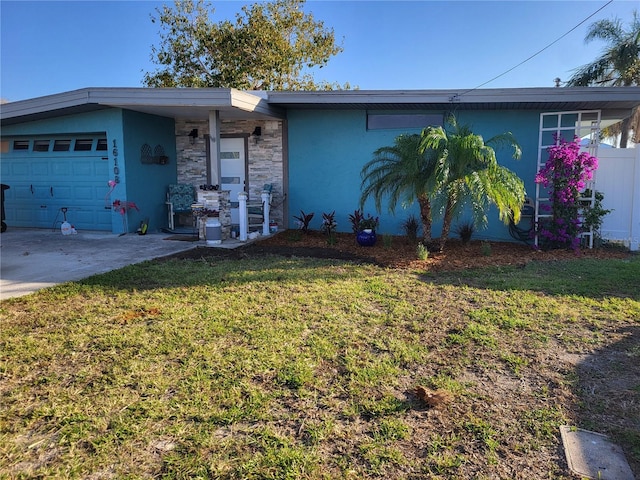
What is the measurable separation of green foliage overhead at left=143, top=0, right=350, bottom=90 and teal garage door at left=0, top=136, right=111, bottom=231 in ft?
35.4

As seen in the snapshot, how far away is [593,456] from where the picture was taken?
Result: 2373 millimetres

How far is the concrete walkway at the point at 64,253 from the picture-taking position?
19.7 ft

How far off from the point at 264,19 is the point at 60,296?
17561mm

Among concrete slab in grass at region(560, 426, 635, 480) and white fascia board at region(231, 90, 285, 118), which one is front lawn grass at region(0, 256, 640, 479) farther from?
white fascia board at region(231, 90, 285, 118)

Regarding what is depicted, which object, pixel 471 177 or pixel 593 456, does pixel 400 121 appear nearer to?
pixel 471 177

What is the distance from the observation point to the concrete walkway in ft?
19.7

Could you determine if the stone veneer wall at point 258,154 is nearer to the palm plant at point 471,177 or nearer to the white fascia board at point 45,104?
the white fascia board at point 45,104

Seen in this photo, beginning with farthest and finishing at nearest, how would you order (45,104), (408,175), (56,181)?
(56,181) < (45,104) < (408,175)

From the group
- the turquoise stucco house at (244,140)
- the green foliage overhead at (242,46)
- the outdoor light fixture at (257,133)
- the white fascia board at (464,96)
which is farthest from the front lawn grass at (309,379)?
the green foliage overhead at (242,46)

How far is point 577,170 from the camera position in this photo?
7.71 meters

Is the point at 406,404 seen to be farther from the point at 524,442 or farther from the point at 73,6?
the point at 73,6

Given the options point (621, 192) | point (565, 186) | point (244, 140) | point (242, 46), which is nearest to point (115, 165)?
point (244, 140)

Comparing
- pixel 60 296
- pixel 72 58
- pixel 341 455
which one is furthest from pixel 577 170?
pixel 72 58

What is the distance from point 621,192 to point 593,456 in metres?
7.78
